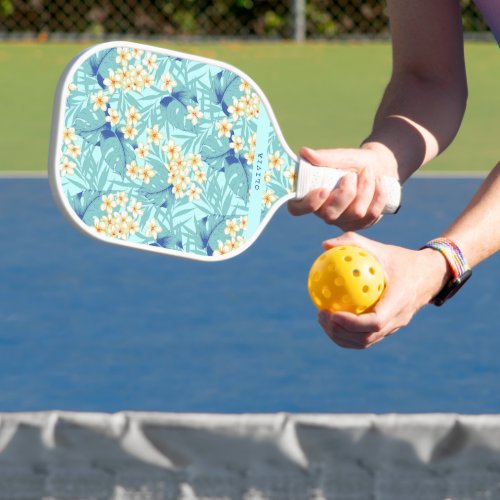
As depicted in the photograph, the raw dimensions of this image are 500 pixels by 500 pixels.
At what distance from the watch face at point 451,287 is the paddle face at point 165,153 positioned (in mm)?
380

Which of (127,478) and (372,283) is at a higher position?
(372,283)

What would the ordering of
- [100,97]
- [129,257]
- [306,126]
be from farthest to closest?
[306,126]
[129,257]
[100,97]

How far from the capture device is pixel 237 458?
7.67 ft

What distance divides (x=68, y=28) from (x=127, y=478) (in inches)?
445

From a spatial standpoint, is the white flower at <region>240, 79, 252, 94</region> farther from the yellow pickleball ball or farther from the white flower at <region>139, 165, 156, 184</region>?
the yellow pickleball ball

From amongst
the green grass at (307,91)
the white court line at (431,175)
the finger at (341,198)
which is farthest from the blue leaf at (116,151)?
the green grass at (307,91)

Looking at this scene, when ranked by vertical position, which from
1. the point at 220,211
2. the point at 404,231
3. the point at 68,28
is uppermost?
the point at 220,211

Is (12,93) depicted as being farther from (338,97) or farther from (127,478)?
(127,478)

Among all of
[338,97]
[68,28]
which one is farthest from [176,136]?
[68,28]

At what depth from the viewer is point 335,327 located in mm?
2062

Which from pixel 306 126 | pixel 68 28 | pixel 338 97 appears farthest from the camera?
pixel 68 28

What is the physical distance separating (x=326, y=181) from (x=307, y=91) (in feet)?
25.7

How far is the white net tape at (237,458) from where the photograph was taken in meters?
2.33

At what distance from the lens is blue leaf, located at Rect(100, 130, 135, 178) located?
2.34 meters
